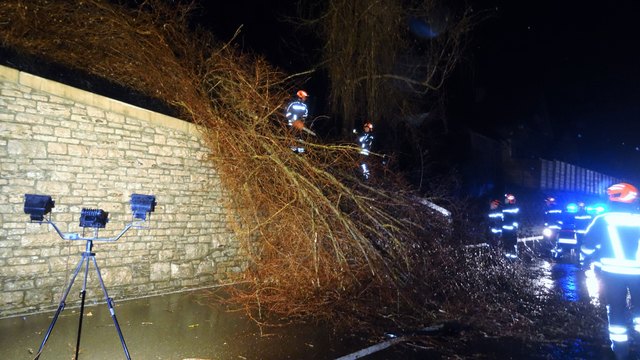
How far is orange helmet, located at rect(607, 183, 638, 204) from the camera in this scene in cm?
505

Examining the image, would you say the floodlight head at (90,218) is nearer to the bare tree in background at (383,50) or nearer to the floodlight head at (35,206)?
the floodlight head at (35,206)

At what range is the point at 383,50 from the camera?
11.5m

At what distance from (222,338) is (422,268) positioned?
3925 mm

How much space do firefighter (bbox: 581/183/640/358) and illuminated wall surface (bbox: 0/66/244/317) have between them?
20.2 ft

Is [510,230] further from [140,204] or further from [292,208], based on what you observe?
Answer: [140,204]

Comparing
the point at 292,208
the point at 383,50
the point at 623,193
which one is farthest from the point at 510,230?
the point at 292,208

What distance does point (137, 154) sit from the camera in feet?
22.6

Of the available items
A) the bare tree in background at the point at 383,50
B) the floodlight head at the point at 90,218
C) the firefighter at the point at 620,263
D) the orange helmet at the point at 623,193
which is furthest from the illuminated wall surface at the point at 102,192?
the orange helmet at the point at 623,193

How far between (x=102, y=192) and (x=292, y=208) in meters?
3.18

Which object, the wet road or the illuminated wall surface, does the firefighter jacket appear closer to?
the illuminated wall surface

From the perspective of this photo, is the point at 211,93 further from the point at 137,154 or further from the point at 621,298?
the point at 621,298

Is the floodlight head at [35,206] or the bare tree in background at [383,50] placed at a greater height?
the bare tree in background at [383,50]

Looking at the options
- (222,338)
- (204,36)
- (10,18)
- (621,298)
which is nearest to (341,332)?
(222,338)

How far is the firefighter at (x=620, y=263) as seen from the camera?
15.7ft
